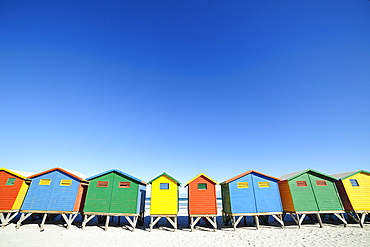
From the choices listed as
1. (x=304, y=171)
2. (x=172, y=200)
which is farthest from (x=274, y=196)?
(x=172, y=200)

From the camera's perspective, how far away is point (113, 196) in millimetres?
17438

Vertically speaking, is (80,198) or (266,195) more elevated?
(266,195)

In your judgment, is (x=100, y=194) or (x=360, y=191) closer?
(x=100, y=194)

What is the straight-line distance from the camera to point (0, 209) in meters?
17.2

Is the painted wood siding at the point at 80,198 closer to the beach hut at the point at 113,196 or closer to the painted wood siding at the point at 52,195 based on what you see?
the painted wood siding at the point at 52,195

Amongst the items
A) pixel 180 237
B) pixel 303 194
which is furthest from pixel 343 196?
pixel 180 237

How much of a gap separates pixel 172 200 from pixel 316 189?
15.0 m

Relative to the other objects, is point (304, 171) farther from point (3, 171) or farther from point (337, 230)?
point (3, 171)

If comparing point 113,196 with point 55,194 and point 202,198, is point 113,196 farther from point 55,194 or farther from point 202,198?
point 202,198

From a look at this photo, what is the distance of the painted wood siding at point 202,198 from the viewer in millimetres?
17016

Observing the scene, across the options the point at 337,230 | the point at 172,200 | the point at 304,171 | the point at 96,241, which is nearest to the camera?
the point at 96,241

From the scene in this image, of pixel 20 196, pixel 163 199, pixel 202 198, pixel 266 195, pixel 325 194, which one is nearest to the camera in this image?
pixel 163 199

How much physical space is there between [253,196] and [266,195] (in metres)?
1.38

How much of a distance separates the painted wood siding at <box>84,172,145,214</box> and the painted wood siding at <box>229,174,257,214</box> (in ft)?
31.9
